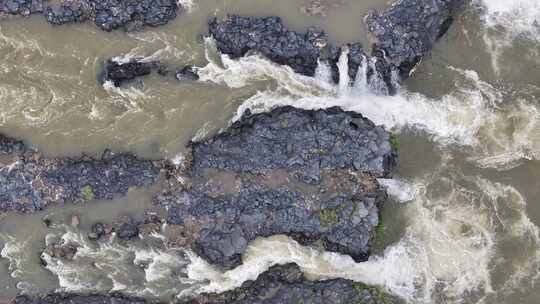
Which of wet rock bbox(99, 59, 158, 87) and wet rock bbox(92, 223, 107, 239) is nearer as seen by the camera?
wet rock bbox(92, 223, 107, 239)

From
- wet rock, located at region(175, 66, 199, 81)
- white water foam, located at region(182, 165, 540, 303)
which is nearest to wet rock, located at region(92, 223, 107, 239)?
white water foam, located at region(182, 165, 540, 303)

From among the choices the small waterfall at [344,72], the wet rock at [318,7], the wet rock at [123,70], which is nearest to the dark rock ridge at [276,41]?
the small waterfall at [344,72]

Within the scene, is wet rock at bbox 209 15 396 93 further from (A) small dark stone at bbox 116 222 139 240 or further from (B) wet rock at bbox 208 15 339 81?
(A) small dark stone at bbox 116 222 139 240

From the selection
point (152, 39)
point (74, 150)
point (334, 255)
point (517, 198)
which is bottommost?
point (334, 255)

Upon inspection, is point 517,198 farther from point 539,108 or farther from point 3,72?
point 3,72

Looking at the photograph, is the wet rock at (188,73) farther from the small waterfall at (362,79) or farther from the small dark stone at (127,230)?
the small waterfall at (362,79)

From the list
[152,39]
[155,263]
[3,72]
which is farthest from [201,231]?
[3,72]
